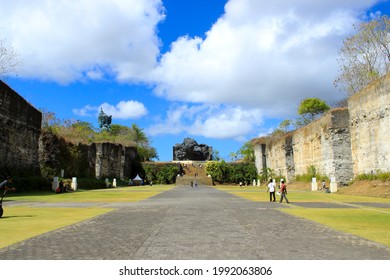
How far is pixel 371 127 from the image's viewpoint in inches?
962

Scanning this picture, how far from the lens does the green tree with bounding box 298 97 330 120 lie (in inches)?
2704

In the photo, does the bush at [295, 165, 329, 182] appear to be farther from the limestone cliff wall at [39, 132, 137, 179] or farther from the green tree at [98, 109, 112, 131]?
the green tree at [98, 109, 112, 131]

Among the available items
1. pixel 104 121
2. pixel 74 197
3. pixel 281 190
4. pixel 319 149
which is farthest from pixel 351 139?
pixel 104 121

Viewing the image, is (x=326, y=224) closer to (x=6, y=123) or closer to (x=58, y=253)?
(x=58, y=253)

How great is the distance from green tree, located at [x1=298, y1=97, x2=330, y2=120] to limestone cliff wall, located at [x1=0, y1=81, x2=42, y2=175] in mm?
51913

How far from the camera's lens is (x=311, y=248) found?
6012 millimetres

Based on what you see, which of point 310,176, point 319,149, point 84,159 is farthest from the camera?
point 84,159

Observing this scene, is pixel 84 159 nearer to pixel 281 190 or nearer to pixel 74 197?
pixel 74 197

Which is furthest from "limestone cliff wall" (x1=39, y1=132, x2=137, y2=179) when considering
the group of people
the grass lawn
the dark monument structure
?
the grass lawn

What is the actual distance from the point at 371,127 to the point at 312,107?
46.4 metres

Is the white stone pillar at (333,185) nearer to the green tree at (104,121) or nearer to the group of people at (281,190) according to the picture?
the group of people at (281,190)

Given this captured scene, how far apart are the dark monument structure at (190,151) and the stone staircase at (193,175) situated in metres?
4.00

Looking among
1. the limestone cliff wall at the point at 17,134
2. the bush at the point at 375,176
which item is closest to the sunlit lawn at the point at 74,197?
the limestone cliff wall at the point at 17,134

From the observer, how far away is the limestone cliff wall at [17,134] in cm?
2450
